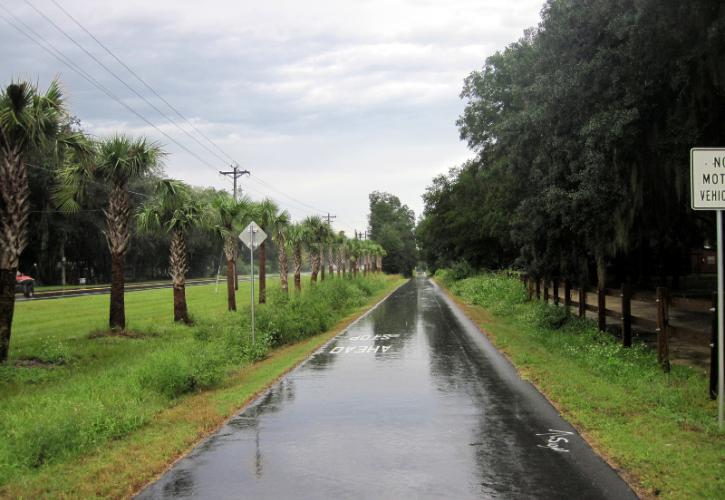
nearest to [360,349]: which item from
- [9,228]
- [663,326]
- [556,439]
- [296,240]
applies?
[663,326]

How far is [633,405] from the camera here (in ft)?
30.0

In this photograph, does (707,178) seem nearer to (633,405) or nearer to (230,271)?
(633,405)

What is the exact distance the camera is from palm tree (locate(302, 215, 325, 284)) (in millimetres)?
49381

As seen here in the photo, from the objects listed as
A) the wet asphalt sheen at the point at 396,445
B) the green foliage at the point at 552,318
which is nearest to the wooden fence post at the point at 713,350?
the wet asphalt sheen at the point at 396,445

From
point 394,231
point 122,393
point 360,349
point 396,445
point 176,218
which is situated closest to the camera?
point 396,445

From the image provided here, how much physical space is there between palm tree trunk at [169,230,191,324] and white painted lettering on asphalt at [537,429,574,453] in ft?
61.6

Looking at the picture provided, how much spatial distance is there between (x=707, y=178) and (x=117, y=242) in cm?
1709

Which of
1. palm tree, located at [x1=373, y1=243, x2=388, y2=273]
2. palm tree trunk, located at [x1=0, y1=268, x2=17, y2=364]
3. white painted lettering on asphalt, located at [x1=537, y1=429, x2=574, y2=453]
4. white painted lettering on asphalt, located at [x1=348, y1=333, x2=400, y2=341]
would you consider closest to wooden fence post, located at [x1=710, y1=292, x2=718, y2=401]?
white painted lettering on asphalt, located at [x1=537, y1=429, x2=574, y2=453]

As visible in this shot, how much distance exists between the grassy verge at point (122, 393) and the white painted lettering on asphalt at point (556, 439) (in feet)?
13.8

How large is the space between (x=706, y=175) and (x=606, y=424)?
10.8 feet

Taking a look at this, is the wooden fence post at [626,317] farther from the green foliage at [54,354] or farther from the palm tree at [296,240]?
the palm tree at [296,240]

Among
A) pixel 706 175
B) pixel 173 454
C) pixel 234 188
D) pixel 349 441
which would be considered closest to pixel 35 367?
Answer: pixel 173 454

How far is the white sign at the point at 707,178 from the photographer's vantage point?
7.80 meters

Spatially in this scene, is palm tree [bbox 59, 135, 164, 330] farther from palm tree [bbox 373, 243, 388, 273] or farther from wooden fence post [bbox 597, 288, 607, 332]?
palm tree [bbox 373, 243, 388, 273]
